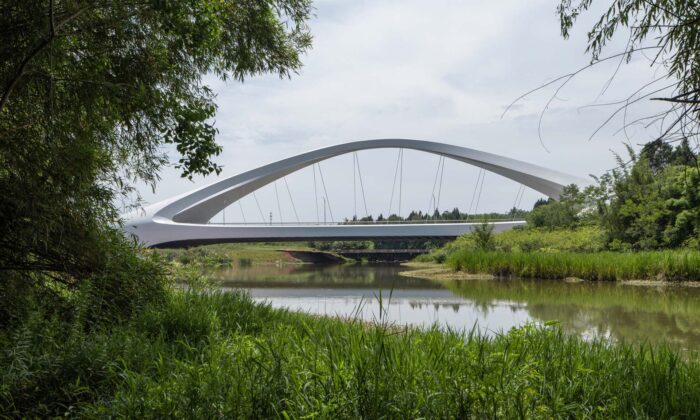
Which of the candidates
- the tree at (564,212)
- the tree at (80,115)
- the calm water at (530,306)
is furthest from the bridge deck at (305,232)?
the tree at (80,115)

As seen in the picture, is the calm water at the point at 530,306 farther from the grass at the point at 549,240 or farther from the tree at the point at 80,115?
the grass at the point at 549,240

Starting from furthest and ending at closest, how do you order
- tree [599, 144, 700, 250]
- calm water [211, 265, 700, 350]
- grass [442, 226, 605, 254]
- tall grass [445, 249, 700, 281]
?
grass [442, 226, 605, 254], tree [599, 144, 700, 250], tall grass [445, 249, 700, 281], calm water [211, 265, 700, 350]

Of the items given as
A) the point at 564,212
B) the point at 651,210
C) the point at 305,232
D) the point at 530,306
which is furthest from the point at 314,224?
the point at 530,306

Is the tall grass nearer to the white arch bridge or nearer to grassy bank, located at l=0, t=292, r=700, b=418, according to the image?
grassy bank, located at l=0, t=292, r=700, b=418

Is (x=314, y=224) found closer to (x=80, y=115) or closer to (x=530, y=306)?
(x=530, y=306)

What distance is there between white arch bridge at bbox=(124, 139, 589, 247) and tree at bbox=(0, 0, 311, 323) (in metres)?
25.7

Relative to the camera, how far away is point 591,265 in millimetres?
14289

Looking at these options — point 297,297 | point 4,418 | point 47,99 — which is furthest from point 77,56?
point 297,297

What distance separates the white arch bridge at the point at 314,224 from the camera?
30266mm

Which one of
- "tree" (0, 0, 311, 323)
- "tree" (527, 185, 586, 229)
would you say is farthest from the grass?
"tree" (0, 0, 311, 323)

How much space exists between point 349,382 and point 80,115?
3.15 metres

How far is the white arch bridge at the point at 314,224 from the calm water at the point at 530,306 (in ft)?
51.5

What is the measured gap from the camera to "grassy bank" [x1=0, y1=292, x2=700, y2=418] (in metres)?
2.46

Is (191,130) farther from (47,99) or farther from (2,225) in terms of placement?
(2,225)
